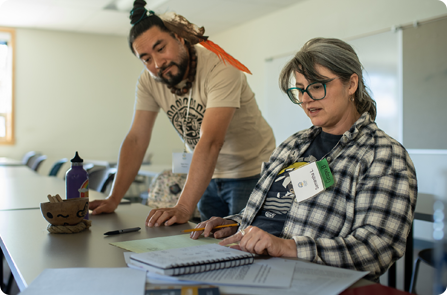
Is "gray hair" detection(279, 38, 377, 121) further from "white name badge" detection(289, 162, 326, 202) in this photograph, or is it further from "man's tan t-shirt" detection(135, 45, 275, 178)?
"man's tan t-shirt" detection(135, 45, 275, 178)

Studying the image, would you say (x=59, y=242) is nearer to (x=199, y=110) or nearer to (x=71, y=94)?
(x=199, y=110)

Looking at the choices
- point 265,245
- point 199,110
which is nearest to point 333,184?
point 265,245

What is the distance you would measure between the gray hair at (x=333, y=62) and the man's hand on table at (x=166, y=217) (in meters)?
0.63

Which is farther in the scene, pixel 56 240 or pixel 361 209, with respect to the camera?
pixel 56 240

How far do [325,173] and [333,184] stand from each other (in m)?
0.04

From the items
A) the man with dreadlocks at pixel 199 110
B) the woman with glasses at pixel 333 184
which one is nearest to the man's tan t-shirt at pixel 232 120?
the man with dreadlocks at pixel 199 110

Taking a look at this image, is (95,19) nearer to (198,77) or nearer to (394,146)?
(198,77)

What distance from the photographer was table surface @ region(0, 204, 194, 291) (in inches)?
35.5

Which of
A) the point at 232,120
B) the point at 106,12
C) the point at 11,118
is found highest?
the point at 106,12

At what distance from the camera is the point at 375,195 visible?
1017mm

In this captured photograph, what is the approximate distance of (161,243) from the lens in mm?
1087

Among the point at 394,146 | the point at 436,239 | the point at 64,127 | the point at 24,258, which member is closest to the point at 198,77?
the point at 394,146

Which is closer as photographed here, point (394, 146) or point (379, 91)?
point (394, 146)

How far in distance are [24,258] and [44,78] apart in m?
6.80
